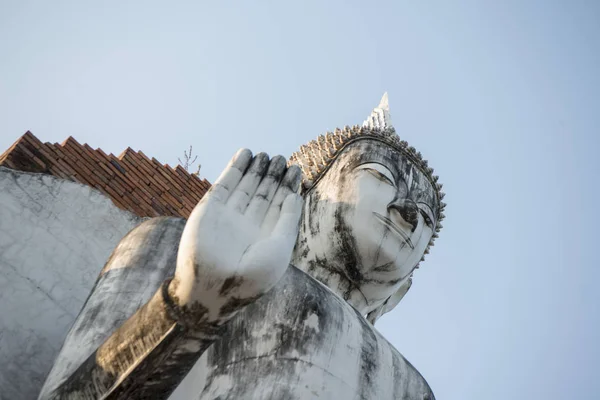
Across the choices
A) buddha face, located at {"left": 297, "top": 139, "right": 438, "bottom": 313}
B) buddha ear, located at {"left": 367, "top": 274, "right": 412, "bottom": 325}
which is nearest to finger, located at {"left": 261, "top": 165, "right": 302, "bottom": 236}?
buddha face, located at {"left": 297, "top": 139, "right": 438, "bottom": 313}

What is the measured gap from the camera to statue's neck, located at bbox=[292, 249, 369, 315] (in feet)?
17.4

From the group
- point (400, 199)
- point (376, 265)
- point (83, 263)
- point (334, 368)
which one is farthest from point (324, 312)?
point (83, 263)

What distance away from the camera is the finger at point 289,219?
3660 mm

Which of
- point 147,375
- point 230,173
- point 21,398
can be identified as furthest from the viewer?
point 21,398

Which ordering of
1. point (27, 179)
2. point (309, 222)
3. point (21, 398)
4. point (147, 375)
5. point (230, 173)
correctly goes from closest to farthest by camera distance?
point (147, 375)
point (230, 173)
point (21, 398)
point (27, 179)
point (309, 222)

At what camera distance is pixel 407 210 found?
5.30 meters

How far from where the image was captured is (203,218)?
139 inches

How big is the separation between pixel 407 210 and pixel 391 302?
1066 mm

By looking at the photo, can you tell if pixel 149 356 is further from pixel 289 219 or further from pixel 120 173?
pixel 120 173

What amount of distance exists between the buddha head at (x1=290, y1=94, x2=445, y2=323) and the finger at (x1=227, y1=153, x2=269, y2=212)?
1386mm

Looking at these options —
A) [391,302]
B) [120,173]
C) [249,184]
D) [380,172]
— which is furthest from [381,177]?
[120,173]

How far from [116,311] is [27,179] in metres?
1.27

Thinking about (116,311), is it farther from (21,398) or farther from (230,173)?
(230,173)

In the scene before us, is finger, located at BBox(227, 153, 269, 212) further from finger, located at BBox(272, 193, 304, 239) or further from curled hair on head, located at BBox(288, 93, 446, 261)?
curled hair on head, located at BBox(288, 93, 446, 261)
